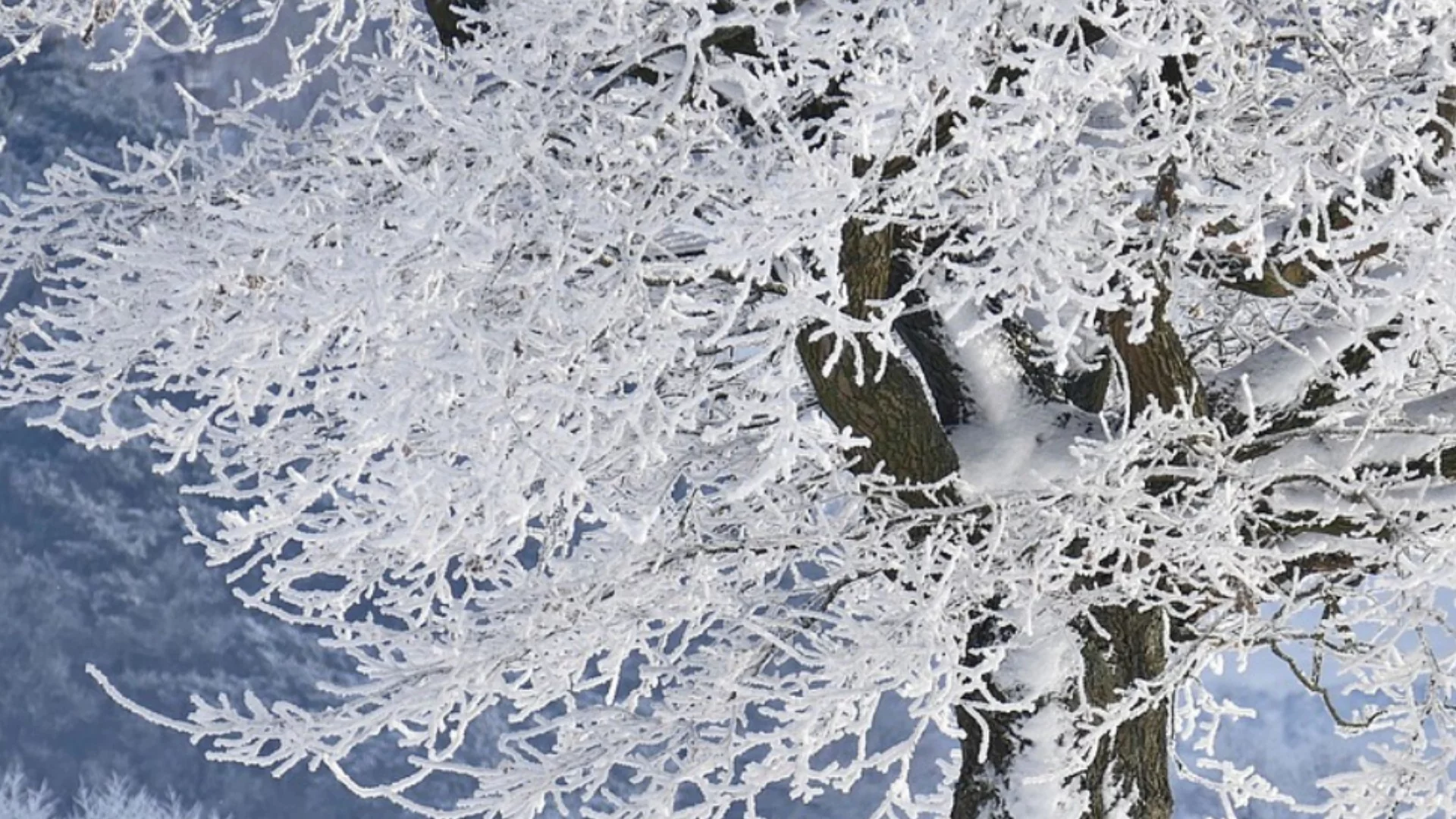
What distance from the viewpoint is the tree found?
3.20 m

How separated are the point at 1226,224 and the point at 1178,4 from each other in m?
0.75

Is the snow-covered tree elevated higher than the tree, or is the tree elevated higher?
the tree

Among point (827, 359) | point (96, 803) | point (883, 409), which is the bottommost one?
point (96, 803)

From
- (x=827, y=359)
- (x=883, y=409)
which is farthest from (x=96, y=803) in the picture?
(x=827, y=359)

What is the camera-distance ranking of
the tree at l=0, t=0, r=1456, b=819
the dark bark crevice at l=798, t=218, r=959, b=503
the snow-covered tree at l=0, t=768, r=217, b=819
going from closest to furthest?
1. the tree at l=0, t=0, r=1456, b=819
2. the dark bark crevice at l=798, t=218, r=959, b=503
3. the snow-covered tree at l=0, t=768, r=217, b=819

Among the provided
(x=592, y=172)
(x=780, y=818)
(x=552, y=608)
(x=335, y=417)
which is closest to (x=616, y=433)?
(x=592, y=172)

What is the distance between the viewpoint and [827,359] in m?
3.80

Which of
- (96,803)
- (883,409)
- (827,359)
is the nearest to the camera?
(827,359)

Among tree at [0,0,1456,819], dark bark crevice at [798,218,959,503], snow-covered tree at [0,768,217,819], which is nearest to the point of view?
tree at [0,0,1456,819]

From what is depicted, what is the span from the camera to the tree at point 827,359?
3.20m

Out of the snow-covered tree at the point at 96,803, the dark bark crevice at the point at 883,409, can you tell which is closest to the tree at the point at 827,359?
the dark bark crevice at the point at 883,409

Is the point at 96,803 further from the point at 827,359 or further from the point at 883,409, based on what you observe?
the point at 827,359

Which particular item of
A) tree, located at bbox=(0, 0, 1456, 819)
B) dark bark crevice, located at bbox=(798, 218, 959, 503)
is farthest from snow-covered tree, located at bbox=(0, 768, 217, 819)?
dark bark crevice, located at bbox=(798, 218, 959, 503)

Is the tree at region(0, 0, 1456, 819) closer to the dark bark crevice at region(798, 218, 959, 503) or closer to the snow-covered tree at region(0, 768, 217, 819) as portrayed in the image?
the dark bark crevice at region(798, 218, 959, 503)
